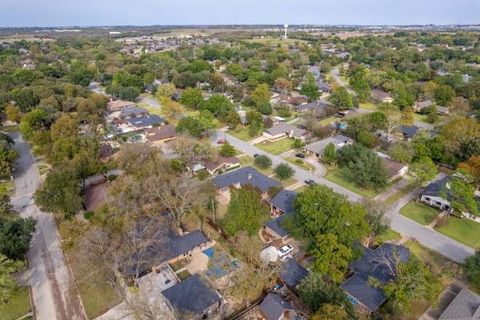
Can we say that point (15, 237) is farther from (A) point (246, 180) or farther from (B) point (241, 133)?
(B) point (241, 133)

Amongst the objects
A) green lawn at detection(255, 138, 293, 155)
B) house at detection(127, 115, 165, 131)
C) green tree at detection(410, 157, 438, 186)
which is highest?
green tree at detection(410, 157, 438, 186)

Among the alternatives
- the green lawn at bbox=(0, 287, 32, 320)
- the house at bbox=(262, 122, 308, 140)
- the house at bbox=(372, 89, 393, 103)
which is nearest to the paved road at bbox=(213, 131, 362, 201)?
the house at bbox=(262, 122, 308, 140)

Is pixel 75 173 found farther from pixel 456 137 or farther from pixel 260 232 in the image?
pixel 456 137

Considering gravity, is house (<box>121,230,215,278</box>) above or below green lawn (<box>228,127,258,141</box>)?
below

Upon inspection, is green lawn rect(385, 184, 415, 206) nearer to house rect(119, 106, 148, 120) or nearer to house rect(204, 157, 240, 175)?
house rect(204, 157, 240, 175)

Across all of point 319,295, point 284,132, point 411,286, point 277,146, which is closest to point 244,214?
point 319,295

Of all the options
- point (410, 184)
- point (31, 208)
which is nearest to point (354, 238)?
point (410, 184)
